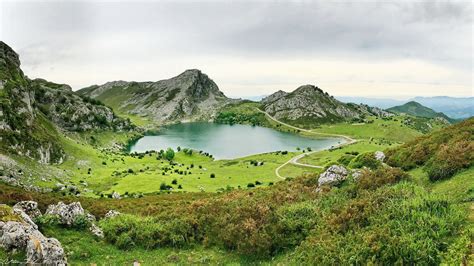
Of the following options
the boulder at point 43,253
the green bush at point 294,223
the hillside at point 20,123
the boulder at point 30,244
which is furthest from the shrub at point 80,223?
the hillside at point 20,123

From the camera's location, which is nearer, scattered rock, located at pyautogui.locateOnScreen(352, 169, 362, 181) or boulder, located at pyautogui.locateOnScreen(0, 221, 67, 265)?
boulder, located at pyautogui.locateOnScreen(0, 221, 67, 265)

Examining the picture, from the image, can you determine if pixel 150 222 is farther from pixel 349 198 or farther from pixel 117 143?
pixel 117 143

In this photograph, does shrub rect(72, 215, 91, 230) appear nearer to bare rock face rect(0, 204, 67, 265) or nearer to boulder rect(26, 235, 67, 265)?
bare rock face rect(0, 204, 67, 265)

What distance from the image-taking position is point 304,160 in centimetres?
11912

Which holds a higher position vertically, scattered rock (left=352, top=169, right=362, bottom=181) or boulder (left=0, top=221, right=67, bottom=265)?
scattered rock (left=352, top=169, right=362, bottom=181)

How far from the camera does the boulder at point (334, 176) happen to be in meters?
33.1

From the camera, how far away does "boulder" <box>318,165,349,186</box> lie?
108ft

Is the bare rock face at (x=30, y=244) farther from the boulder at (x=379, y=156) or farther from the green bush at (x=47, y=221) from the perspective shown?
the boulder at (x=379, y=156)

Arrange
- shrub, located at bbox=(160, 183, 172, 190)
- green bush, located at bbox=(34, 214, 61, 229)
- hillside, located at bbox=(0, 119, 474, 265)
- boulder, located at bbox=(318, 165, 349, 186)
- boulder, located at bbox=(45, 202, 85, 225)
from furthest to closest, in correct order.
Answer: shrub, located at bbox=(160, 183, 172, 190) → boulder, located at bbox=(318, 165, 349, 186) → boulder, located at bbox=(45, 202, 85, 225) → green bush, located at bbox=(34, 214, 61, 229) → hillside, located at bbox=(0, 119, 474, 265)

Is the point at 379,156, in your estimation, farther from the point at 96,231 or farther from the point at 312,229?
the point at 96,231

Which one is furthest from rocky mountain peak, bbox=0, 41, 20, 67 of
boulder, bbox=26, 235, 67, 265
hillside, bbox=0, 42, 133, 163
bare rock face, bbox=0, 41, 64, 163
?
boulder, bbox=26, 235, 67, 265

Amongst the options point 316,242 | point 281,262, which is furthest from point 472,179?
point 281,262

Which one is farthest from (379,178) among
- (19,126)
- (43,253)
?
(19,126)

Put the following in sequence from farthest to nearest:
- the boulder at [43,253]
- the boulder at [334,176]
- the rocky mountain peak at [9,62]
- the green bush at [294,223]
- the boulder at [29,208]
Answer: the rocky mountain peak at [9,62] < the boulder at [334,176] < the boulder at [29,208] < the green bush at [294,223] < the boulder at [43,253]
